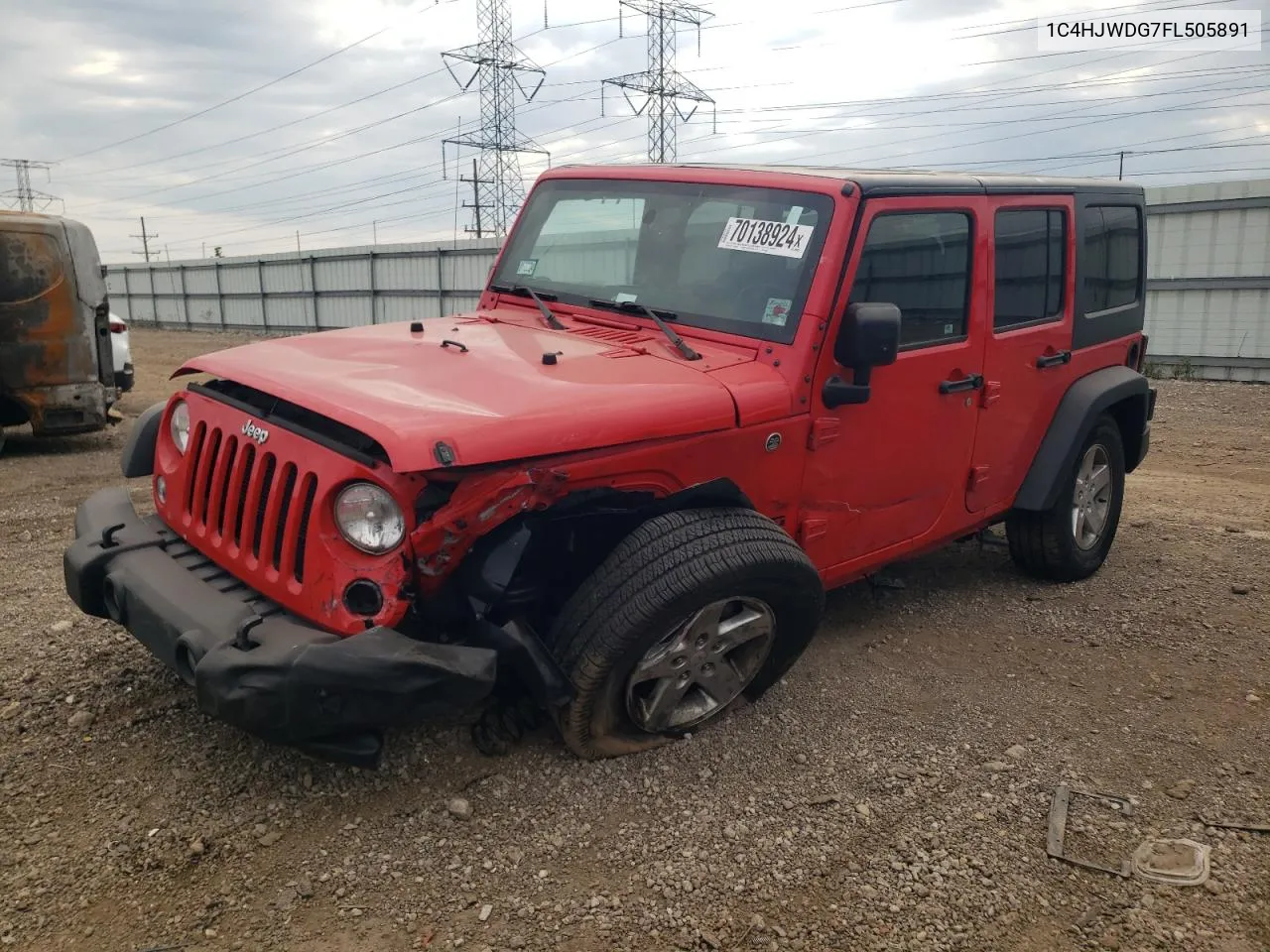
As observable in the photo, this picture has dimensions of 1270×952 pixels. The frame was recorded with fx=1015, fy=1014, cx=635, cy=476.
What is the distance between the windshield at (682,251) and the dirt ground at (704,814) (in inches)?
57.2

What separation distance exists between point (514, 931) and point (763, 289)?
7.31 feet

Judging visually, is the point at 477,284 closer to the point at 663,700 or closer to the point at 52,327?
the point at 52,327

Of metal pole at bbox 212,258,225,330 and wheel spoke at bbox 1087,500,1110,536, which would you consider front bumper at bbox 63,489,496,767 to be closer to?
wheel spoke at bbox 1087,500,1110,536

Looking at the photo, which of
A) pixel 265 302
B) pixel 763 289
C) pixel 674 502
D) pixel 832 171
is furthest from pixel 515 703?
pixel 265 302

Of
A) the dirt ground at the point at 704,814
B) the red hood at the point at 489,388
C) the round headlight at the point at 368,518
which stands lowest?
the dirt ground at the point at 704,814

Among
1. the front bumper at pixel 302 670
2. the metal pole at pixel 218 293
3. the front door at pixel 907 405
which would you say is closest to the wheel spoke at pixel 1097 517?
the front door at pixel 907 405

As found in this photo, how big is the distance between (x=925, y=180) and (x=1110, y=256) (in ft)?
5.79

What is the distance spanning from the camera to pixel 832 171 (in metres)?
3.96

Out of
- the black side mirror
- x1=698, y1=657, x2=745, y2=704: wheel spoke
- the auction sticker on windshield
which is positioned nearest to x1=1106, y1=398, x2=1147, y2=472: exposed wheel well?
the black side mirror

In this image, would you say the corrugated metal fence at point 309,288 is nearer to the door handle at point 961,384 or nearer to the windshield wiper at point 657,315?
the windshield wiper at point 657,315

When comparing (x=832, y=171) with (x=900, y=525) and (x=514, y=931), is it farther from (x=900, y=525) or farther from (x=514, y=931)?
(x=514, y=931)

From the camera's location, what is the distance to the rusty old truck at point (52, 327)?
26.5 ft

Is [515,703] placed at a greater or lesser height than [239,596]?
lesser

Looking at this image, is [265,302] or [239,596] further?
[265,302]
